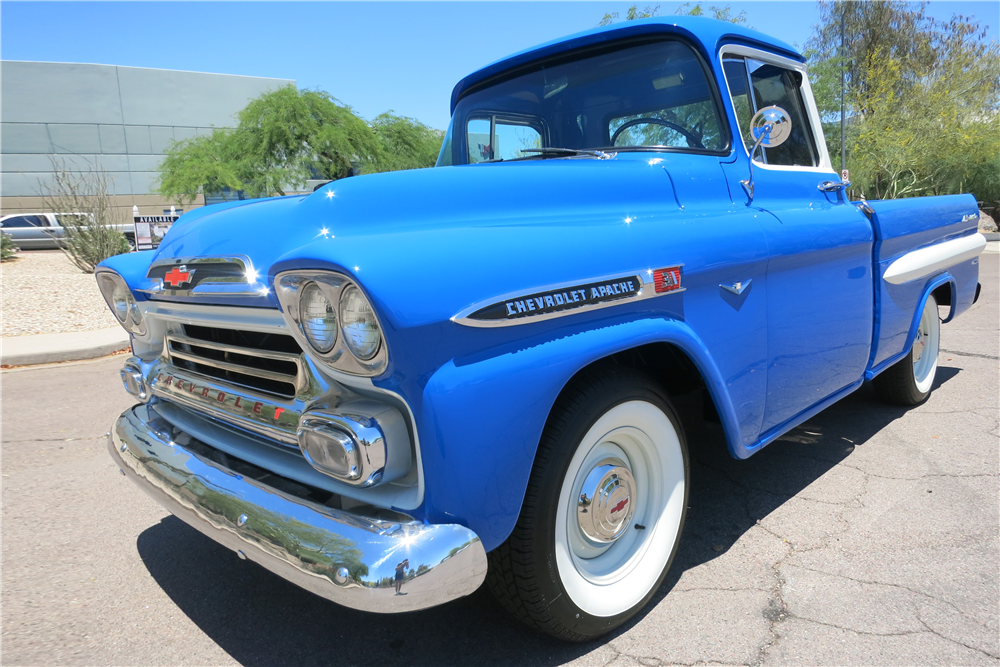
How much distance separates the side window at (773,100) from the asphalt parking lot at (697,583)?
1474 mm

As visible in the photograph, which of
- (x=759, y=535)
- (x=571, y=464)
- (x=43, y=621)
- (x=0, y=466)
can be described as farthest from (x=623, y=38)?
(x=0, y=466)

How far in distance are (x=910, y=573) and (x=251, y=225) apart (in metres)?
2.45

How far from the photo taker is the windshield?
246cm

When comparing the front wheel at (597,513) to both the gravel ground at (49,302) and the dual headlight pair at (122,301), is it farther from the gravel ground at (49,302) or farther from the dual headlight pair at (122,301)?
the gravel ground at (49,302)

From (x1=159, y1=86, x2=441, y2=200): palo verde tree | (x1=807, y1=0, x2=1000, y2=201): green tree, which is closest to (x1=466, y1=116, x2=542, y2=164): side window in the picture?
(x1=159, y1=86, x2=441, y2=200): palo verde tree

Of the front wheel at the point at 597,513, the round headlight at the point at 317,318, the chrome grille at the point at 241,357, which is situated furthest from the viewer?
the chrome grille at the point at 241,357

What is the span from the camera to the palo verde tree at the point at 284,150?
16.4 metres

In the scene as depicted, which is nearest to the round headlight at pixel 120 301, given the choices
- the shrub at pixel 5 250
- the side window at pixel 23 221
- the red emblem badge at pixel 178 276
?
the red emblem badge at pixel 178 276

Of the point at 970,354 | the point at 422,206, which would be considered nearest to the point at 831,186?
the point at 422,206

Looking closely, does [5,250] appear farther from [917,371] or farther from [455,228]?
[917,371]

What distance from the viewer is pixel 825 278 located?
2.60m

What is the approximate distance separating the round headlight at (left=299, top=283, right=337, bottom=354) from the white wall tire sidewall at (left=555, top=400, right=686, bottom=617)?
701mm

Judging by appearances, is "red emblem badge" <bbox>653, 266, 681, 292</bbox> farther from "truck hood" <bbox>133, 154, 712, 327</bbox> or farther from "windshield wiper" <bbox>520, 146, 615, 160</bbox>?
"windshield wiper" <bbox>520, 146, 615, 160</bbox>

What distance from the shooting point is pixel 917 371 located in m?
4.08
